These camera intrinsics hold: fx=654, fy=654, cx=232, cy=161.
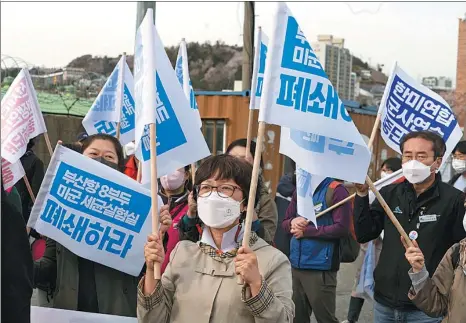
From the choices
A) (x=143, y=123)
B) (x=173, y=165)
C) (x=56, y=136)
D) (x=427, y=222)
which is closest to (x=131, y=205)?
(x=173, y=165)

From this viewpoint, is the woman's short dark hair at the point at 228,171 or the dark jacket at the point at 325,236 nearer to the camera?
the woman's short dark hair at the point at 228,171

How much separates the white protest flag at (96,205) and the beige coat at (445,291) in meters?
1.52

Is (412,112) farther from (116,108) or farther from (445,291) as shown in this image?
(116,108)

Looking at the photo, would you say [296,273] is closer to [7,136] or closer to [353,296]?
[353,296]

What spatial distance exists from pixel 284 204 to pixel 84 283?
323 centimetres

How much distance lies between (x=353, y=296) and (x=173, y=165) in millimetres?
3712

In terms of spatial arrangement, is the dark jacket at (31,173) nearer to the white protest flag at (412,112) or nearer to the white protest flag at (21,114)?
the white protest flag at (21,114)

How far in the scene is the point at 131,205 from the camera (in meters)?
3.62

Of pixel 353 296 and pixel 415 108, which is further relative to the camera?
pixel 353 296

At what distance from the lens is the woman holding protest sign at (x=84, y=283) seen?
11.7 feet

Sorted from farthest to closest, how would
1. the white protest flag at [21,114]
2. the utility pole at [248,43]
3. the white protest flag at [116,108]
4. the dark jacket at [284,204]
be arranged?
the utility pole at [248,43] → the white protest flag at [116,108] → the dark jacket at [284,204] → the white protest flag at [21,114]

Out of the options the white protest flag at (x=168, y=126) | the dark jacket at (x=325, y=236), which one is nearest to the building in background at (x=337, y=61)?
the dark jacket at (x=325, y=236)

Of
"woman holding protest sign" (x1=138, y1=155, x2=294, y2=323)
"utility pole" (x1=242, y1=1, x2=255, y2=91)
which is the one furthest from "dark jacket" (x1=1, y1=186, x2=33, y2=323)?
"utility pole" (x1=242, y1=1, x2=255, y2=91)

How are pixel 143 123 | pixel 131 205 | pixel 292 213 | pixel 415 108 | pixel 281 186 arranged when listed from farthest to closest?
pixel 281 186 < pixel 292 213 < pixel 415 108 < pixel 131 205 < pixel 143 123
